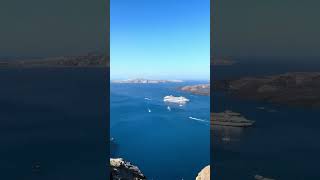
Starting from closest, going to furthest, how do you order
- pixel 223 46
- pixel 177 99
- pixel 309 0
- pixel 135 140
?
pixel 309 0 → pixel 223 46 → pixel 135 140 → pixel 177 99

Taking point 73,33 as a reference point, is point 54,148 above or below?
below

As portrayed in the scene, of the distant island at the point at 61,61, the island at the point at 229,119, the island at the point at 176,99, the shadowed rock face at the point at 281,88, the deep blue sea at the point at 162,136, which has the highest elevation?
the distant island at the point at 61,61

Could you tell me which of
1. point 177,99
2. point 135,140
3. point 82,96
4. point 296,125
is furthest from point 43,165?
point 177,99

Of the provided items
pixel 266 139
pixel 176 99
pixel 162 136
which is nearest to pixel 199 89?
pixel 176 99

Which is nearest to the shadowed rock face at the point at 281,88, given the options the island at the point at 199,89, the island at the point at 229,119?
the island at the point at 229,119

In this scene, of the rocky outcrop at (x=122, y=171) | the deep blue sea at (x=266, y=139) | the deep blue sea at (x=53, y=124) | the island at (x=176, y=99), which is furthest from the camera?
the island at (x=176, y=99)

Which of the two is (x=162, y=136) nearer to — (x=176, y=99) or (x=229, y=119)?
(x=176, y=99)

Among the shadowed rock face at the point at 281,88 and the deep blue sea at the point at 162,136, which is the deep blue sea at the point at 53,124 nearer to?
the shadowed rock face at the point at 281,88

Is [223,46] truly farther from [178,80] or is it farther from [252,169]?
[178,80]
